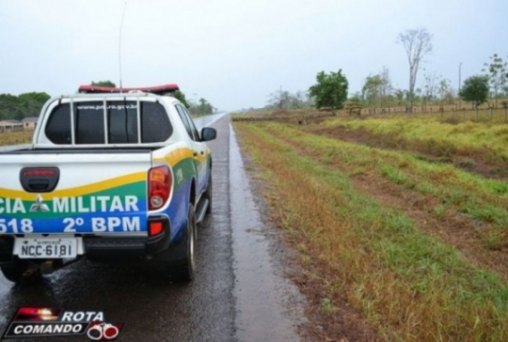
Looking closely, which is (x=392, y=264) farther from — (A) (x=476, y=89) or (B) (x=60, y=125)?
(A) (x=476, y=89)

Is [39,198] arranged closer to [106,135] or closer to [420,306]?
[106,135]

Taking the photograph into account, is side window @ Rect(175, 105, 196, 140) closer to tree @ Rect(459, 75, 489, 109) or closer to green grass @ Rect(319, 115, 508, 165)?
green grass @ Rect(319, 115, 508, 165)

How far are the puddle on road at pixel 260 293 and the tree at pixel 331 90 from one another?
2442 inches

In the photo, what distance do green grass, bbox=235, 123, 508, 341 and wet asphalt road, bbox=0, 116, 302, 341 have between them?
0.76 metres

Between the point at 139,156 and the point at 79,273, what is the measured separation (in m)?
2.14

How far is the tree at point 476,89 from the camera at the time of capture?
154 ft

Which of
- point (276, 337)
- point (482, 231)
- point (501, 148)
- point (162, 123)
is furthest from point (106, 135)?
point (501, 148)

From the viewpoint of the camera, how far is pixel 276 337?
3570 mm

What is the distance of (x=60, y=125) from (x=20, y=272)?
→ 170cm

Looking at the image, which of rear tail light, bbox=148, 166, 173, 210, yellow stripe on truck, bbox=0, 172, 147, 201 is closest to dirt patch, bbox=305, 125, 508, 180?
rear tail light, bbox=148, 166, 173, 210

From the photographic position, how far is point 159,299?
4.30m

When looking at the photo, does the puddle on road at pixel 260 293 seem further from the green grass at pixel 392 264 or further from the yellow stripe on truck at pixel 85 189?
the yellow stripe on truck at pixel 85 189

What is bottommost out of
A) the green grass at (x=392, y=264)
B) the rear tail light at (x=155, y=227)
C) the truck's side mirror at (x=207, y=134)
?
the green grass at (x=392, y=264)

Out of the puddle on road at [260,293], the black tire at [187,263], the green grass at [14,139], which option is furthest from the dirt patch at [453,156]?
the green grass at [14,139]
